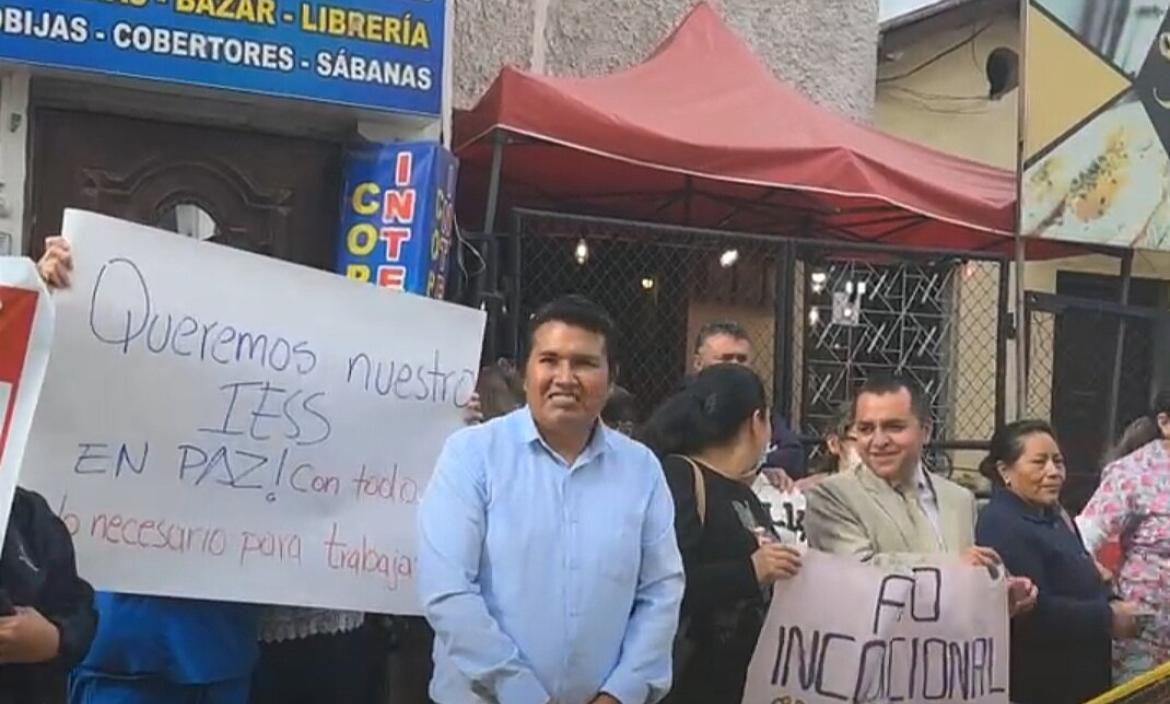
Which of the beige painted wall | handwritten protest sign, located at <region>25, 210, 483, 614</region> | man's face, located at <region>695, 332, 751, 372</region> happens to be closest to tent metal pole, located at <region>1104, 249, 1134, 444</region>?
the beige painted wall

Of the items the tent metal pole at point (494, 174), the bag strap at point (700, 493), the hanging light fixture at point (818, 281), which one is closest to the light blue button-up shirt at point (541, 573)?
the bag strap at point (700, 493)

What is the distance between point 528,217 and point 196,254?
106 inches

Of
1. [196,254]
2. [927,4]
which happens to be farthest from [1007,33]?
[196,254]

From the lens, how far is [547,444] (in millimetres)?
3605

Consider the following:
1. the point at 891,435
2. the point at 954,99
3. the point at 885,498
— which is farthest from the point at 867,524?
the point at 954,99

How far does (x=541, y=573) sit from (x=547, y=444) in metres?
0.31

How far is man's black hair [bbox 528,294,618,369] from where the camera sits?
12.0 feet

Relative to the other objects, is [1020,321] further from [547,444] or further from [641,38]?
[547,444]

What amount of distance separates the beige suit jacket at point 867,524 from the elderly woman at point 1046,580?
446 millimetres

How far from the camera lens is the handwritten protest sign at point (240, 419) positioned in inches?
148

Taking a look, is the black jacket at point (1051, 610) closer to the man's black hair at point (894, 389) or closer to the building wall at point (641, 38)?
the man's black hair at point (894, 389)

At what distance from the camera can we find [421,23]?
6.00 metres

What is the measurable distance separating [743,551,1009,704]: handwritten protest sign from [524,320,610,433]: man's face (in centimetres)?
92

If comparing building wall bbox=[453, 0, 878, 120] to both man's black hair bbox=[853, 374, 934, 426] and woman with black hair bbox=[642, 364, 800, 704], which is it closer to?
man's black hair bbox=[853, 374, 934, 426]
